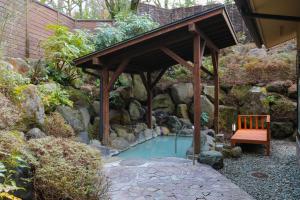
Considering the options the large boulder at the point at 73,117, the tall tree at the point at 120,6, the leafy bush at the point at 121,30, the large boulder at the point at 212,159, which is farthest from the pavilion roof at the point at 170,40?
the tall tree at the point at 120,6

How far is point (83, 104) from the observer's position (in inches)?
326

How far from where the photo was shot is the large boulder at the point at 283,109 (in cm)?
954

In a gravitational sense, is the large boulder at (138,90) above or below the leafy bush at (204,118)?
above

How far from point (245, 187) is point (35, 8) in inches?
330

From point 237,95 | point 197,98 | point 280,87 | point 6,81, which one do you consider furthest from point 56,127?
point 280,87

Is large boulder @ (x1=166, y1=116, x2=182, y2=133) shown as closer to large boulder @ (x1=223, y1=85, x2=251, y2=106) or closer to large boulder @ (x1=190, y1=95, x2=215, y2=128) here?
large boulder @ (x1=190, y1=95, x2=215, y2=128)

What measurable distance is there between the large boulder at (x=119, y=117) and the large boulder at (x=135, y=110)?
0.33 meters

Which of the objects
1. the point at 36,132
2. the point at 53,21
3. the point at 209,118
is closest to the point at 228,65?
the point at 209,118

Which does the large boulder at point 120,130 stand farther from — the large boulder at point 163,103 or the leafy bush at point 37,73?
the large boulder at point 163,103

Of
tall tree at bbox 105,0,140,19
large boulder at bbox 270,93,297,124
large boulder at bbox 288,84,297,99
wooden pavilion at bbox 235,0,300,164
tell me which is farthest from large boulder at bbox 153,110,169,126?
tall tree at bbox 105,0,140,19

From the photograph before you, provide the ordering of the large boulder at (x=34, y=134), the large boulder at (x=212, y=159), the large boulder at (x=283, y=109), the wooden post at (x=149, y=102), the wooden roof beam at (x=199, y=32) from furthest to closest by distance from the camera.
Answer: the wooden post at (x=149, y=102)
the large boulder at (x=283, y=109)
the wooden roof beam at (x=199, y=32)
the large boulder at (x=212, y=159)
the large boulder at (x=34, y=134)

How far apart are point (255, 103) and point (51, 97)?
281 inches

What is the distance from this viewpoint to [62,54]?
838cm

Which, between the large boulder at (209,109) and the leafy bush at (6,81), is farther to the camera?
the large boulder at (209,109)
